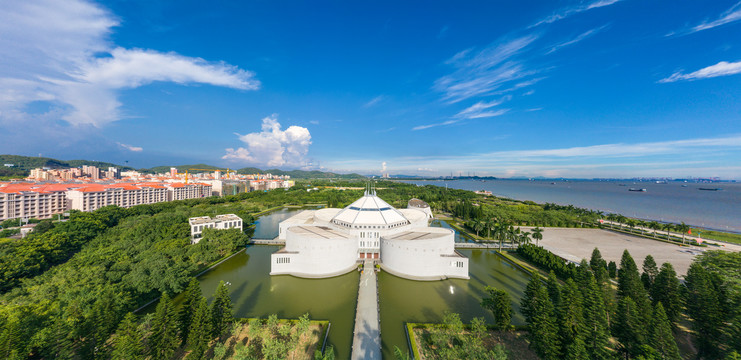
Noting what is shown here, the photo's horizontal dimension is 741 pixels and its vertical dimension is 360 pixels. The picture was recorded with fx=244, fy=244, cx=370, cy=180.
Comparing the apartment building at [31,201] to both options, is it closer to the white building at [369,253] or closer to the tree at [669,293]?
the white building at [369,253]

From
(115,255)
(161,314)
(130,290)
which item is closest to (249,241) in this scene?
(115,255)

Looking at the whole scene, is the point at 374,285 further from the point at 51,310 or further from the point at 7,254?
the point at 7,254

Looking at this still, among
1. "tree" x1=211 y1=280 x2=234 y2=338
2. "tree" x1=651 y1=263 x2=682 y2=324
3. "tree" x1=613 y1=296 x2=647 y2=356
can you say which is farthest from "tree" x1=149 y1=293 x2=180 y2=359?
"tree" x1=651 y1=263 x2=682 y2=324

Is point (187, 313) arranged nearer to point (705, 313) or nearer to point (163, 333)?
point (163, 333)

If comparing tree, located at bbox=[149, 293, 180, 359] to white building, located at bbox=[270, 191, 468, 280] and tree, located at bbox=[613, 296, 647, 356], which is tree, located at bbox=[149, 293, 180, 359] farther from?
tree, located at bbox=[613, 296, 647, 356]

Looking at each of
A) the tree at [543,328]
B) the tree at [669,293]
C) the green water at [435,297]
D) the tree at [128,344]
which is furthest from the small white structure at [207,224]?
the tree at [669,293]

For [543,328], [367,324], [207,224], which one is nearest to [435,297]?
[367,324]
